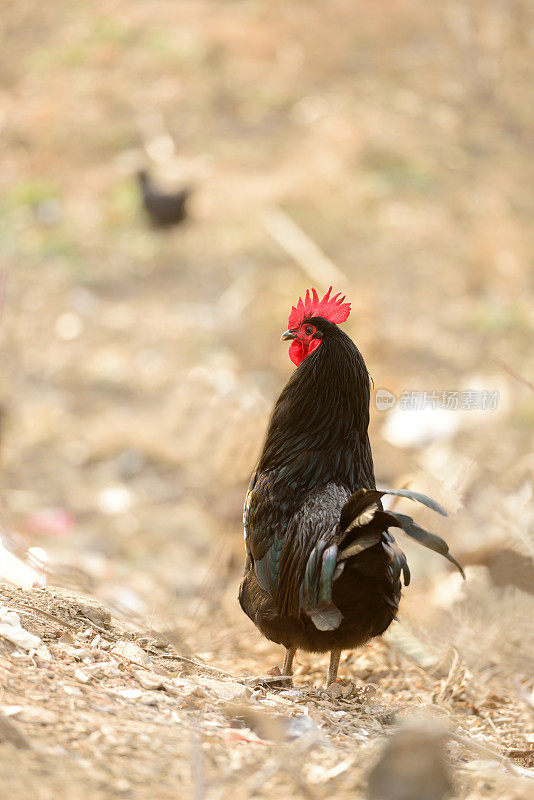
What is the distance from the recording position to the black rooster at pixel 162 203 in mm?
8438

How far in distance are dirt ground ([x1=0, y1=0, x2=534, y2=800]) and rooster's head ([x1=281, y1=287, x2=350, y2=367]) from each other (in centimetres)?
72

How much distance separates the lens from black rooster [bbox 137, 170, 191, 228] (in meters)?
8.44

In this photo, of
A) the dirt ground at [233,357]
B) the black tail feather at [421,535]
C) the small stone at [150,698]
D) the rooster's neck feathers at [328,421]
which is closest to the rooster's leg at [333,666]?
the dirt ground at [233,357]

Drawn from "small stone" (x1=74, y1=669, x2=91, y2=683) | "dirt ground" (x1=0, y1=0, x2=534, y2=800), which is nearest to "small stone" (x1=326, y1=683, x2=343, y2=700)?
"dirt ground" (x1=0, y1=0, x2=534, y2=800)

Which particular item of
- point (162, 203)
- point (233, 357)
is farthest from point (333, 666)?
point (162, 203)

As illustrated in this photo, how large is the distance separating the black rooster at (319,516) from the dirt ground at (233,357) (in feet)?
0.91

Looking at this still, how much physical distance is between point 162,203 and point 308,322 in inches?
234

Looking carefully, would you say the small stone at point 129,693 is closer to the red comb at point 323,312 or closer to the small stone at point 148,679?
the small stone at point 148,679

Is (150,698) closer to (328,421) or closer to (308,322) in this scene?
(328,421)

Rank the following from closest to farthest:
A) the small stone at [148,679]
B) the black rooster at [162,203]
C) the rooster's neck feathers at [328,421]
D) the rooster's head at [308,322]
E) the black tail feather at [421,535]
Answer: the black tail feather at [421,535]
the small stone at [148,679]
the rooster's neck feathers at [328,421]
the rooster's head at [308,322]
the black rooster at [162,203]

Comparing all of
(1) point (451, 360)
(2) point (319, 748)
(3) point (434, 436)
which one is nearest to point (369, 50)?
(1) point (451, 360)

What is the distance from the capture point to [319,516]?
261 centimetres

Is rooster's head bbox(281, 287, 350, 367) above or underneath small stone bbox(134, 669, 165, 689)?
above

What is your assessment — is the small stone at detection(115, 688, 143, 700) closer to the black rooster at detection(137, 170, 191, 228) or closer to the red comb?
the red comb
